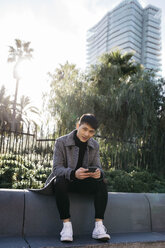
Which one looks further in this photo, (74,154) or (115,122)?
(115,122)

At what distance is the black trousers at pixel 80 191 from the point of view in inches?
98.8

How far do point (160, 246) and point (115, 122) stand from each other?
8492 mm

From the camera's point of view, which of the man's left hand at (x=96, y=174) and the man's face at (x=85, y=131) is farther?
the man's face at (x=85, y=131)

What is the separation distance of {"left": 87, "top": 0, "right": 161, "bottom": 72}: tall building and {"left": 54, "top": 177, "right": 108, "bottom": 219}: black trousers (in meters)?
90.1

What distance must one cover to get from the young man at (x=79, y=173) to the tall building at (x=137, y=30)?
8982cm

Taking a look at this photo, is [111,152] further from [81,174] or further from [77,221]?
[81,174]

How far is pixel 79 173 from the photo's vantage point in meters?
2.51

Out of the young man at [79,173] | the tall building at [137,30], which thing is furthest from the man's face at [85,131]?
the tall building at [137,30]

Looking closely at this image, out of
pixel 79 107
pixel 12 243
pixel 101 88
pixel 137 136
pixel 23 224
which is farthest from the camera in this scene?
pixel 101 88

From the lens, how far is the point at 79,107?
11016mm

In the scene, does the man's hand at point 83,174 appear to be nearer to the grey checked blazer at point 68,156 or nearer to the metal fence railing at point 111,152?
the grey checked blazer at point 68,156

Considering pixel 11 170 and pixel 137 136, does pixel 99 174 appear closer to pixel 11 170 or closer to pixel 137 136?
pixel 11 170

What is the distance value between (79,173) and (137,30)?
100 metres

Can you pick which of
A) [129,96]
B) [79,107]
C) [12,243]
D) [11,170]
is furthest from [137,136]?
[12,243]
